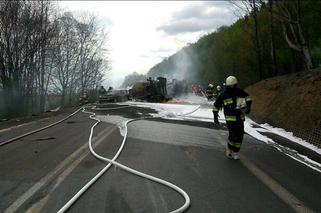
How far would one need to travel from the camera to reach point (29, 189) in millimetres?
6012

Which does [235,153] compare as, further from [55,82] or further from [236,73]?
[55,82]

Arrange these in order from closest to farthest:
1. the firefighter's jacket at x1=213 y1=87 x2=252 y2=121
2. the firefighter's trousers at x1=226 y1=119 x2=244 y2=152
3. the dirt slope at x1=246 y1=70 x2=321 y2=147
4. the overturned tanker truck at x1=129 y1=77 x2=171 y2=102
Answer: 1. the firefighter's trousers at x1=226 y1=119 x2=244 y2=152
2. the firefighter's jacket at x1=213 y1=87 x2=252 y2=121
3. the dirt slope at x1=246 y1=70 x2=321 y2=147
4. the overturned tanker truck at x1=129 y1=77 x2=171 y2=102

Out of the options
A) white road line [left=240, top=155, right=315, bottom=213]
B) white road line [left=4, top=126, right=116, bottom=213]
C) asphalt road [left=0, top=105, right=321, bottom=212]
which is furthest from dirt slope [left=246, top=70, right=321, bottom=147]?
white road line [left=4, top=126, right=116, bottom=213]

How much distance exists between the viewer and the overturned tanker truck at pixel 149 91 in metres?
40.2

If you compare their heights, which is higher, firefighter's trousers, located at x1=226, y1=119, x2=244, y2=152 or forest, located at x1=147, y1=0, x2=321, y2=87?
forest, located at x1=147, y1=0, x2=321, y2=87

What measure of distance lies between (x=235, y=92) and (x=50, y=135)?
637cm

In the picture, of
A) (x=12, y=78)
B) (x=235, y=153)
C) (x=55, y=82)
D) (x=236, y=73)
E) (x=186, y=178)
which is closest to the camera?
(x=186, y=178)

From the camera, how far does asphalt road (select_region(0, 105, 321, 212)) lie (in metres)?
5.31

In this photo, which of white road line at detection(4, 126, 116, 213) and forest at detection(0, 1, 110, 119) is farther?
forest at detection(0, 1, 110, 119)

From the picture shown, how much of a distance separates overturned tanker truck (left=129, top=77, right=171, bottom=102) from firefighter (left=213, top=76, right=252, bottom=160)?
31.2 metres

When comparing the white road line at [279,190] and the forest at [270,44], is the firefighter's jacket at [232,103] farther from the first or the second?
the forest at [270,44]

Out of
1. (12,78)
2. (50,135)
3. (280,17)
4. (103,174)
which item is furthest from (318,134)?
(12,78)

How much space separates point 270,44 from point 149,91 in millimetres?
12456

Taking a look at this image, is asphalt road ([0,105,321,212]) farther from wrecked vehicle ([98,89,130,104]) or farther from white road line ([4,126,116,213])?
wrecked vehicle ([98,89,130,104])
